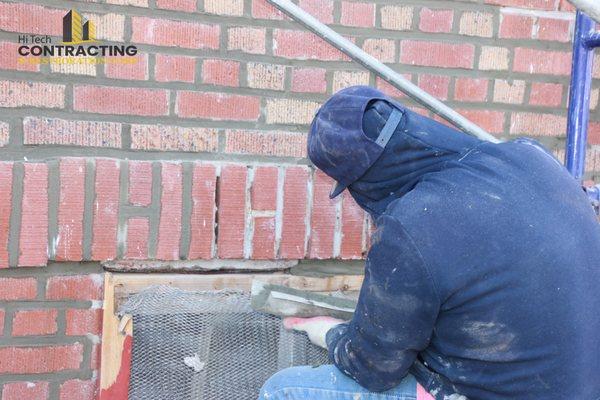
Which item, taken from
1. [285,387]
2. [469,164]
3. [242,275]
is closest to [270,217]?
[242,275]

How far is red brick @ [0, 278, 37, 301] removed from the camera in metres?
2.04

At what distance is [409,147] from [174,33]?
98 cm

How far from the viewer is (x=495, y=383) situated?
145 cm

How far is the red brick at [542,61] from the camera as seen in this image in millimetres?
2330

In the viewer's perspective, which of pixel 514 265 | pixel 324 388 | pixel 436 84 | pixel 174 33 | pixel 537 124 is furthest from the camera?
pixel 537 124

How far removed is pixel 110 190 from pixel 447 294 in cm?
120

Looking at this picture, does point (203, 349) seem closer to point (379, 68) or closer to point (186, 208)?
point (186, 208)

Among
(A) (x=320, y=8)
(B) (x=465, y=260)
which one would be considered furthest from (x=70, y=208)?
(B) (x=465, y=260)

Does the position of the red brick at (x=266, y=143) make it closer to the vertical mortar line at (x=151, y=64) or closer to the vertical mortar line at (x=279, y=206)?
the vertical mortar line at (x=279, y=206)

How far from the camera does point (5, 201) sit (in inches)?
77.8

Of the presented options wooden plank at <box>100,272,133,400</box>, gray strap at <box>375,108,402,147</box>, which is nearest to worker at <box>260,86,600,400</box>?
gray strap at <box>375,108,402,147</box>

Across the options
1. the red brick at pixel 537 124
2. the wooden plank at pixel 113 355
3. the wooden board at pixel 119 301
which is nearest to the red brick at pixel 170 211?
the wooden board at pixel 119 301

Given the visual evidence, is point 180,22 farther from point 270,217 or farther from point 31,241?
point 31,241

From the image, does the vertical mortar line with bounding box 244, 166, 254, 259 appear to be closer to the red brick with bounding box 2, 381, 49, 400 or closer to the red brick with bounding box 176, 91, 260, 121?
the red brick with bounding box 176, 91, 260, 121
